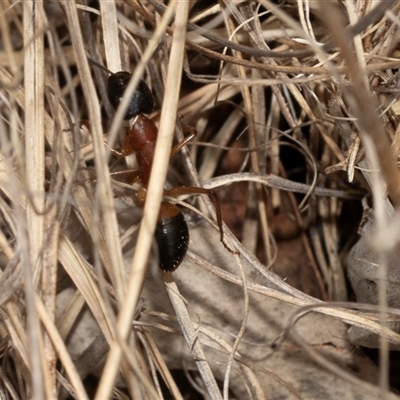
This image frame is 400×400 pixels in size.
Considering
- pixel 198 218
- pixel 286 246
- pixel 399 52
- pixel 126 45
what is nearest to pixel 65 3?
pixel 126 45

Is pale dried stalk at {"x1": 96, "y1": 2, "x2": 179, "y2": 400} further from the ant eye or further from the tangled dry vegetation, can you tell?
the ant eye

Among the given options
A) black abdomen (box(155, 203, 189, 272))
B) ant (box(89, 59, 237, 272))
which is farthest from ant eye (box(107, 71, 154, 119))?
black abdomen (box(155, 203, 189, 272))

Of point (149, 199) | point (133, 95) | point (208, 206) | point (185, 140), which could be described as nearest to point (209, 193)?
point (208, 206)

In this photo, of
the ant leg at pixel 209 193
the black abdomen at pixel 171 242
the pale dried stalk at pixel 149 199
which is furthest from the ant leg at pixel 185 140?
the pale dried stalk at pixel 149 199

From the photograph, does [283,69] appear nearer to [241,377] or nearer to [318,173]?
[318,173]

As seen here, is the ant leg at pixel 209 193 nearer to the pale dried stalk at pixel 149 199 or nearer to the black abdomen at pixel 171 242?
the black abdomen at pixel 171 242

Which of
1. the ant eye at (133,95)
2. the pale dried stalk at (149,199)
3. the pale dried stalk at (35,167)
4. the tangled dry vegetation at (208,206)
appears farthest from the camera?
the ant eye at (133,95)
